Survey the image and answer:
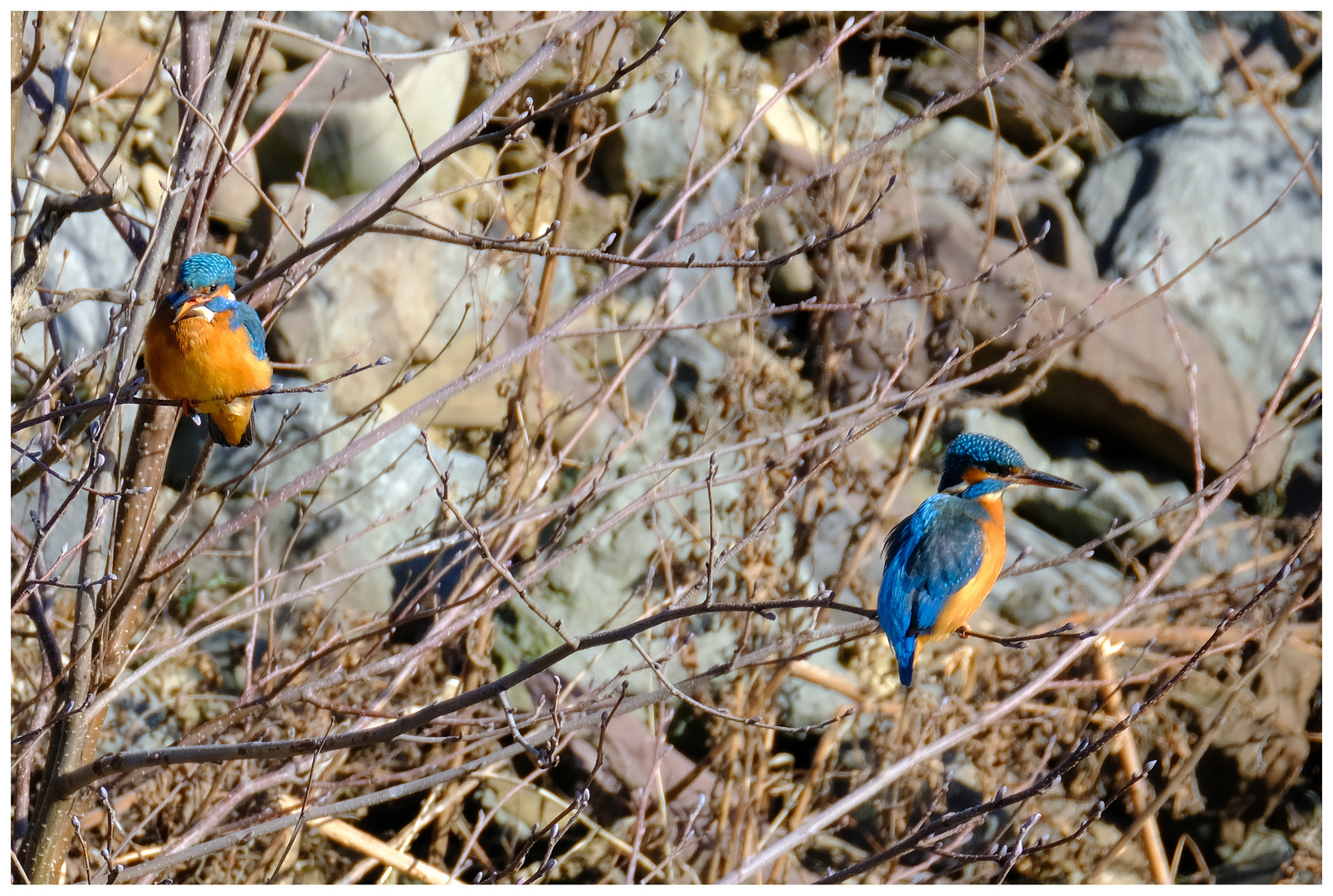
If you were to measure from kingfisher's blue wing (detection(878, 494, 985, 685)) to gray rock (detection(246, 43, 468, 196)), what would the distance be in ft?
11.5

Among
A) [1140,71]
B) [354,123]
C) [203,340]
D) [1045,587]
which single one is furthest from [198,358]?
[1140,71]

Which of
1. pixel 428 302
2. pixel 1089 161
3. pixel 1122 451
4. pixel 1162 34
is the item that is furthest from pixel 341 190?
pixel 1162 34

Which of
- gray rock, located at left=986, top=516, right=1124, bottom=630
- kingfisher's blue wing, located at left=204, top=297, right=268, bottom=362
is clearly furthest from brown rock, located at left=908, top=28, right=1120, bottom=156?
kingfisher's blue wing, located at left=204, top=297, right=268, bottom=362

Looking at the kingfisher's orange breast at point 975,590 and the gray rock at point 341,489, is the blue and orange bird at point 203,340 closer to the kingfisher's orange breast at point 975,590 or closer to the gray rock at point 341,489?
the kingfisher's orange breast at point 975,590

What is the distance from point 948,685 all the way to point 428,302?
9.57 ft

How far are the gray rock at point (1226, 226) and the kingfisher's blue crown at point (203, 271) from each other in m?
5.61

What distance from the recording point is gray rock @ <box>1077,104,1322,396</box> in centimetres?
618

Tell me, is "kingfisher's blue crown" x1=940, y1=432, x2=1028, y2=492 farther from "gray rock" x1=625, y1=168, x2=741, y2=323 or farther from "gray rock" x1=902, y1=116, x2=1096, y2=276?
"gray rock" x1=902, y1=116, x2=1096, y2=276

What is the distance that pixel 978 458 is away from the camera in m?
2.00

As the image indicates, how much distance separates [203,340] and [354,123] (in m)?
3.63

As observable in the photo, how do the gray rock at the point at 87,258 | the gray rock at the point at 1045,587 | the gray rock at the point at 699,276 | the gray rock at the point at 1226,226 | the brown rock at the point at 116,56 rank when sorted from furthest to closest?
1. the gray rock at the point at 1226,226
2. the gray rock at the point at 699,276
3. the brown rock at the point at 116,56
4. the gray rock at the point at 1045,587
5. the gray rock at the point at 87,258

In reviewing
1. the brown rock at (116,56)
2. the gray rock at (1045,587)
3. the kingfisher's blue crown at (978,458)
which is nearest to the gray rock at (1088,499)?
the gray rock at (1045,587)

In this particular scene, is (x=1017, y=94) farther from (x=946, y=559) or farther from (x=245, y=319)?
(x=245, y=319)

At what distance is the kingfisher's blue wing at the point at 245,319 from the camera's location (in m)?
1.70
